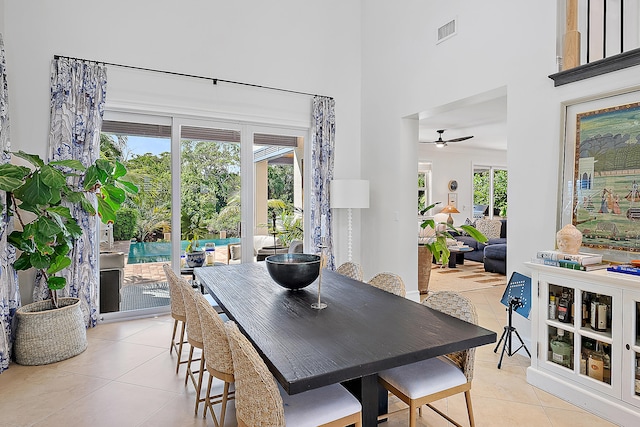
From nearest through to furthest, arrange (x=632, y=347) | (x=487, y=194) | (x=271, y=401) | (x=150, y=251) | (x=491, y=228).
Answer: (x=271, y=401)
(x=632, y=347)
(x=150, y=251)
(x=491, y=228)
(x=487, y=194)

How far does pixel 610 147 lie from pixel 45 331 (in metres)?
4.62

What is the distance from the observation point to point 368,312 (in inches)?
80.6

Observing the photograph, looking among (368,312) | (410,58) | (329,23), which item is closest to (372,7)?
(329,23)

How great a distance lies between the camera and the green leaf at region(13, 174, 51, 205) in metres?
2.97

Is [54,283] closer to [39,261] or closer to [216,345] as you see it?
[39,261]

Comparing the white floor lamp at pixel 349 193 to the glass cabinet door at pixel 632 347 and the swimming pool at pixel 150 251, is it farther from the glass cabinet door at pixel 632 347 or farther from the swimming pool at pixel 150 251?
Answer: the glass cabinet door at pixel 632 347

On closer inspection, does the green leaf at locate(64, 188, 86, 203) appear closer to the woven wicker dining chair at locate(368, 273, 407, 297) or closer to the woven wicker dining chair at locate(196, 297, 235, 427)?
the woven wicker dining chair at locate(196, 297, 235, 427)

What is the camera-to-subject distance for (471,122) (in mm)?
6832

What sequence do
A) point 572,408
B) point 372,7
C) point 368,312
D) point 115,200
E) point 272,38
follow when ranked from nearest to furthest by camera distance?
1. point 368,312
2. point 572,408
3. point 115,200
4. point 272,38
5. point 372,7

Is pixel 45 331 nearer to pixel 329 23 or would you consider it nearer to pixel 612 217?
pixel 612 217

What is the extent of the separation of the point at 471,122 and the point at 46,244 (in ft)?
21.5

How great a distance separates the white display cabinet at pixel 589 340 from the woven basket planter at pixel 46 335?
376 centimetres

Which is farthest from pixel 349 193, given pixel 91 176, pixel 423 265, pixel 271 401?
pixel 271 401

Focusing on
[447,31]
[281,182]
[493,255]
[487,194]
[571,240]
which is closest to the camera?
[571,240]
